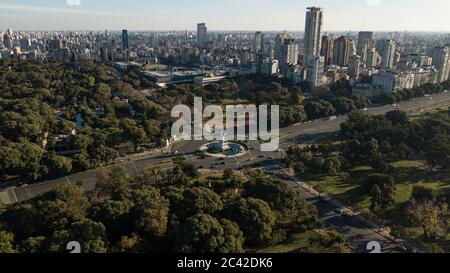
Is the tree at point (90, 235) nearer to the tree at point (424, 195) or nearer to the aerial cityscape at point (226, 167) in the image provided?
the aerial cityscape at point (226, 167)

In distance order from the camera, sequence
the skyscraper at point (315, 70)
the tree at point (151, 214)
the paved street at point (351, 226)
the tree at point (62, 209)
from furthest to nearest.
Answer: the skyscraper at point (315, 70) < the paved street at point (351, 226) < the tree at point (62, 209) < the tree at point (151, 214)

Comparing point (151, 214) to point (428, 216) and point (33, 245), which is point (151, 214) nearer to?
point (33, 245)

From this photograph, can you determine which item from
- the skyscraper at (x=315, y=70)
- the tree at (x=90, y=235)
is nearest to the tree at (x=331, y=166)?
the tree at (x=90, y=235)

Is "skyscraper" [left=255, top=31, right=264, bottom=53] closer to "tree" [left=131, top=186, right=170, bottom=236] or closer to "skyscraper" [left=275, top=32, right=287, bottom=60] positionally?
"skyscraper" [left=275, top=32, right=287, bottom=60]

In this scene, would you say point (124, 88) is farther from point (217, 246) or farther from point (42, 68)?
point (217, 246)

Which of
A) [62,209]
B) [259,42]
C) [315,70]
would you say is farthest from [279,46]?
[62,209]

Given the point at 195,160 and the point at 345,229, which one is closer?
the point at 345,229
